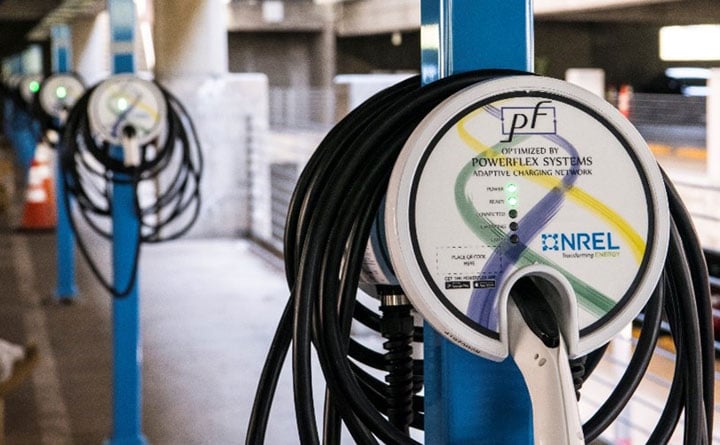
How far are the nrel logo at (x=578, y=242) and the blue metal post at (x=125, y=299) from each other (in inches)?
141

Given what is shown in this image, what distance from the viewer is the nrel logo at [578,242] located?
119cm

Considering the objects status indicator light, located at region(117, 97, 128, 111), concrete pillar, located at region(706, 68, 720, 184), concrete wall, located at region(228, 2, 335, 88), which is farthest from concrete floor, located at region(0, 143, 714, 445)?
concrete wall, located at region(228, 2, 335, 88)

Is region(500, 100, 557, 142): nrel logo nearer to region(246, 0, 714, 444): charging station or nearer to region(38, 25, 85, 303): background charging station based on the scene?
region(246, 0, 714, 444): charging station

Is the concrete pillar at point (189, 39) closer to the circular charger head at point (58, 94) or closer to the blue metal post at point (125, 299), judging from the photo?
the circular charger head at point (58, 94)

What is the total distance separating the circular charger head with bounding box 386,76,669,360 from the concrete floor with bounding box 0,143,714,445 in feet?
11.9

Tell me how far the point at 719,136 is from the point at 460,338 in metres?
10.7

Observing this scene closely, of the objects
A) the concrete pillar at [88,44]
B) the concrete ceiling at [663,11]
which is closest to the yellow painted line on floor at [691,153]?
the concrete ceiling at [663,11]

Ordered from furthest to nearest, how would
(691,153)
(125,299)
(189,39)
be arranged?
(691,153), (189,39), (125,299)

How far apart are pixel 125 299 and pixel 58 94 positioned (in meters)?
4.08

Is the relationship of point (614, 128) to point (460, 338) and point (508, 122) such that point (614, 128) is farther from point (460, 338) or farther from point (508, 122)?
point (460, 338)

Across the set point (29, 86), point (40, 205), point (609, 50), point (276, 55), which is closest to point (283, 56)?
point (276, 55)

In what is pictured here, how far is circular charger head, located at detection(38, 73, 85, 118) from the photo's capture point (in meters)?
8.30

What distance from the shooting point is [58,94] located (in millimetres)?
8359

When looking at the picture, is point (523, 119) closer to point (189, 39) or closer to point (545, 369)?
point (545, 369)
